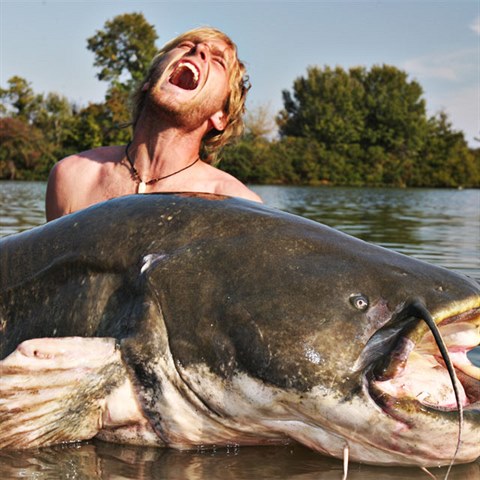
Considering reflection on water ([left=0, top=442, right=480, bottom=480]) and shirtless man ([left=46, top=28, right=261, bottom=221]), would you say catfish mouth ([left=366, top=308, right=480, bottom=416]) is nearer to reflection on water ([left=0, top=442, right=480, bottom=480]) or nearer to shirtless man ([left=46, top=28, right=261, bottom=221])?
reflection on water ([left=0, top=442, right=480, bottom=480])

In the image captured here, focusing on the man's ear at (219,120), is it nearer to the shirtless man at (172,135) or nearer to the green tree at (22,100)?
the shirtless man at (172,135)

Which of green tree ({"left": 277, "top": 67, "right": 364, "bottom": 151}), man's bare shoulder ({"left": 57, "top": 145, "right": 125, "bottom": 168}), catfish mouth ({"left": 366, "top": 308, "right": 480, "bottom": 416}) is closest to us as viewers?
catfish mouth ({"left": 366, "top": 308, "right": 480, "bottom": 416})

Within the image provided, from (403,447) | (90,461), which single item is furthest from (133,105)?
(403,447)

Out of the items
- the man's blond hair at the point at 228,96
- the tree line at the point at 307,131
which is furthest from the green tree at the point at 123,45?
the man's blond hair at the point at 228,96

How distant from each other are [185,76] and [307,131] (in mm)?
53042

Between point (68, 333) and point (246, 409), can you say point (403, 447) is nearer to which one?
point (246, 409)

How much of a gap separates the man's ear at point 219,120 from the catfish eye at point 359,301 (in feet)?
7.05

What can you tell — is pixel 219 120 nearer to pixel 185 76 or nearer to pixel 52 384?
pixel 185 76

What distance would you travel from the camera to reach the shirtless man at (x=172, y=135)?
3.88 m

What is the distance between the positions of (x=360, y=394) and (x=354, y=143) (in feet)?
177

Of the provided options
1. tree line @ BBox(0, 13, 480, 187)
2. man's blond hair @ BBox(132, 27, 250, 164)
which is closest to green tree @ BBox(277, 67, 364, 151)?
tree line @ BBox(0, 13, 480, 187)

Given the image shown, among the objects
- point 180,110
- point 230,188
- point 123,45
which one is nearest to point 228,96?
point 180,110

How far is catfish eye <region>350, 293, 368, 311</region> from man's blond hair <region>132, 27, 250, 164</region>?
7.19 ft

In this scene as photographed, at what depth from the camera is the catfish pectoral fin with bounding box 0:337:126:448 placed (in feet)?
7.11
